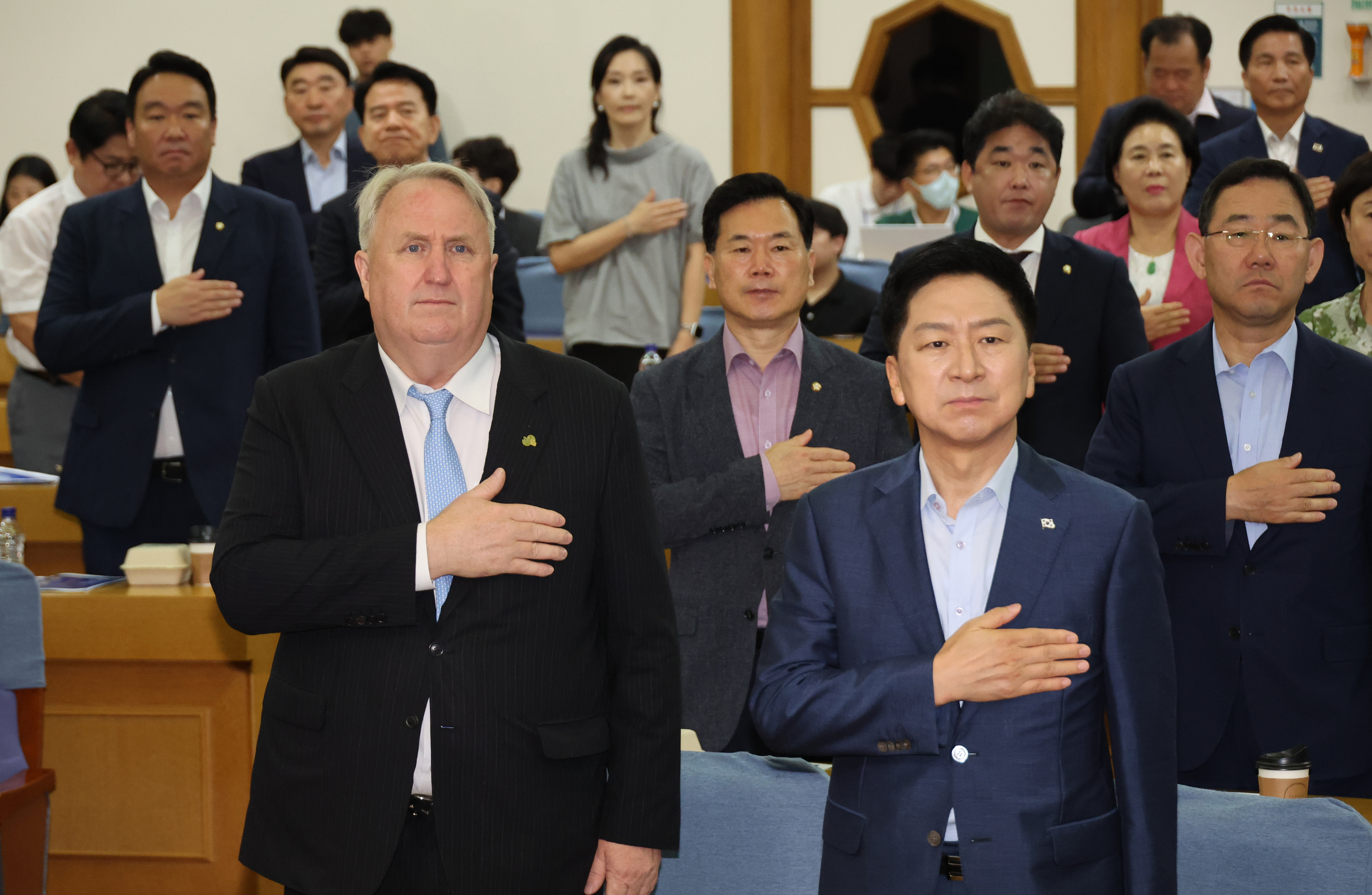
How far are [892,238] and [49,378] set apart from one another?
9.45 feet

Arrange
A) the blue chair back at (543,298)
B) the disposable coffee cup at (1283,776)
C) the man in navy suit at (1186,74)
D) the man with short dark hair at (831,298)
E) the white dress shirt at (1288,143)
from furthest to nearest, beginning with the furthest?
the blue chair back at (543,298), the man with short dark hair at (831,298), the man in navy suit at (1186,74), the white dress shirt at (1288,143), the disposable coffee cup at (1283,776)

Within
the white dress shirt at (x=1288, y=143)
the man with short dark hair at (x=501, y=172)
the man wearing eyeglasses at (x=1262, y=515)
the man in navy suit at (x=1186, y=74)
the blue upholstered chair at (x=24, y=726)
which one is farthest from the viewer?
the man with short dark hair at (x=501, y=172)

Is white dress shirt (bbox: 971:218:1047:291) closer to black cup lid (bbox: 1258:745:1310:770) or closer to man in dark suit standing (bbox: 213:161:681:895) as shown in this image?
black cup lid (bbox: 1258:745:1310:770)

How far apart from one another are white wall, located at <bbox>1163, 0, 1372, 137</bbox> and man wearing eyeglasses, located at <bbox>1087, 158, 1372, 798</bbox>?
444 cm

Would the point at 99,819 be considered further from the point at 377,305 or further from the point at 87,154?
the point at 87,154

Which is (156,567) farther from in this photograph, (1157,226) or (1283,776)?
(1157,226)

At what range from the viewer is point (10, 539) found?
10.5 ft

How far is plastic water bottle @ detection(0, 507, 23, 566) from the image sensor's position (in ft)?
10.5

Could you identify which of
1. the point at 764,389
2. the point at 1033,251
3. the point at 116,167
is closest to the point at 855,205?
the point at 116,167

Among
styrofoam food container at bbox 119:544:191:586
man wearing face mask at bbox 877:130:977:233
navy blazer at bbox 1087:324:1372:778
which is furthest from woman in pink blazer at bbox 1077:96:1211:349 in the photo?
styrofoam food container at bbox 119:544:191:586

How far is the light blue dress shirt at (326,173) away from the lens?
4785 mm

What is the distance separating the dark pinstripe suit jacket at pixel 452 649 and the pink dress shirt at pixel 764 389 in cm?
85

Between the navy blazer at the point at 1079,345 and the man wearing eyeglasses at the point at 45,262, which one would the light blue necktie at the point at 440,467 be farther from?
the man wearing eyeglasses at the point at 45,262

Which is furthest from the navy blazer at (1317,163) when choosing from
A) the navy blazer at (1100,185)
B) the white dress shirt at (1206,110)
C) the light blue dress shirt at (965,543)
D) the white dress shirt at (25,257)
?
the white dress shirt at (25,257)
